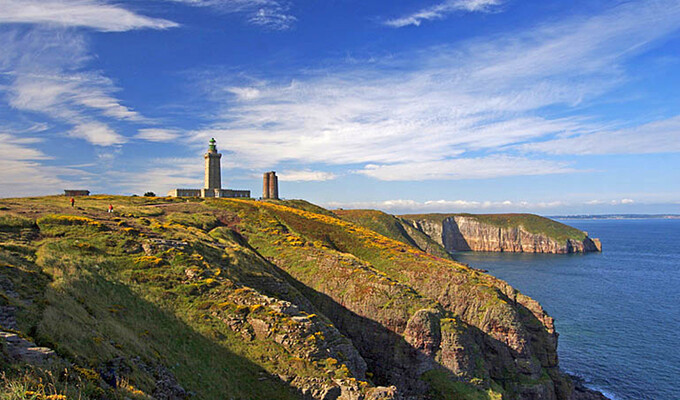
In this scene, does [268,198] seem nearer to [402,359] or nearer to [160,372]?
[402,359]

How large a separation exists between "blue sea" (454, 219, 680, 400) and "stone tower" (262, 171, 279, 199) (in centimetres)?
7671

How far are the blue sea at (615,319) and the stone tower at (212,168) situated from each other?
3384 inches

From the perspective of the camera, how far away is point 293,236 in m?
57.6

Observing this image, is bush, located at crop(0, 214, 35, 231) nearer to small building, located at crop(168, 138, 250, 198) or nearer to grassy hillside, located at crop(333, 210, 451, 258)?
small building, located at crop(168, 138, 250, 198)

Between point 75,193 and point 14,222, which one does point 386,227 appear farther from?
point 14,222

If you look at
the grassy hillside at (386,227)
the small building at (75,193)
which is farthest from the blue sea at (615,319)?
the small building at (75,193)

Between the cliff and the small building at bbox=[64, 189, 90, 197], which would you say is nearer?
the cliff

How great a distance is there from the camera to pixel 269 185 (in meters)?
113

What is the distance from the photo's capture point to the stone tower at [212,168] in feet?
319

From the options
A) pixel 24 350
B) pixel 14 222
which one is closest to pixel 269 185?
pixel 14 222

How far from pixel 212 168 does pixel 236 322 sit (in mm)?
77599

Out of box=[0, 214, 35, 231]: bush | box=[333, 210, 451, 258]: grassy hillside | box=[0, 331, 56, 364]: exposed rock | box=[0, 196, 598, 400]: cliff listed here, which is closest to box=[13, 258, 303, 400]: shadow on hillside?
box=[0, 196, 598, 400]: cliff

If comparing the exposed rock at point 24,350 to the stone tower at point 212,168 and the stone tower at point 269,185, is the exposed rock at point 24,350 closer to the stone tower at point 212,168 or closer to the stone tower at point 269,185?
the stone tower at point 212,168

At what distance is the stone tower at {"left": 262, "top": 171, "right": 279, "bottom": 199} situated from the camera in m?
113
